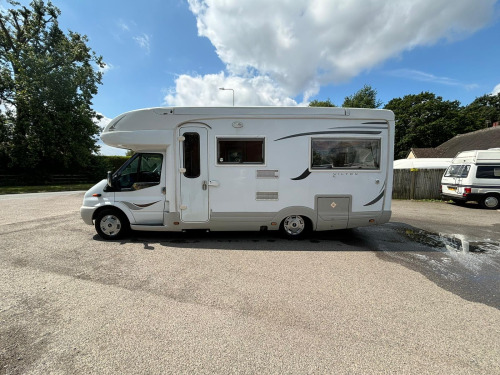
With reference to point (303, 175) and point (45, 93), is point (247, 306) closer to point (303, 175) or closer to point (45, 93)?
point (303, 175)

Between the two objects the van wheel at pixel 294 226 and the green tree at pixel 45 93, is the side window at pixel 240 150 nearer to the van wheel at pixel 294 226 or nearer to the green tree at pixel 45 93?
the van wheel at pixel 294 226

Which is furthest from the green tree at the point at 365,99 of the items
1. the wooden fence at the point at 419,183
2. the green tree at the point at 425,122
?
the wooden fence at the point at 419,183

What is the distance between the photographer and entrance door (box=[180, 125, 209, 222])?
5084mm

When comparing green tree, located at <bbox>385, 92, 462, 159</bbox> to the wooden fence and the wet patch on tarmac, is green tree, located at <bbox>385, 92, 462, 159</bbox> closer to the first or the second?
the wooden fence

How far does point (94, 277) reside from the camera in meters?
3.66

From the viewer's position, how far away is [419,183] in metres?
12.2

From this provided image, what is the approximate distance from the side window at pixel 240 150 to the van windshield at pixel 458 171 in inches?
409

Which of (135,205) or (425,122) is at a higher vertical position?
(425,122)

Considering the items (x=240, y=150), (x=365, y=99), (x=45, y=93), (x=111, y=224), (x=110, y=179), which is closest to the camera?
(x=240, y=150)

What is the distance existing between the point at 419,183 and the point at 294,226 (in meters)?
10.5

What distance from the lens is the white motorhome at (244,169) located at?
5.07 metres

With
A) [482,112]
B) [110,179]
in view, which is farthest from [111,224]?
[482,112]

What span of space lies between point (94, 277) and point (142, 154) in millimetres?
2726

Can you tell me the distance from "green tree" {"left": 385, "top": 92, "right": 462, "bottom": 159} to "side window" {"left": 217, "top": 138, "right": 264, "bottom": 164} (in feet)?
149
